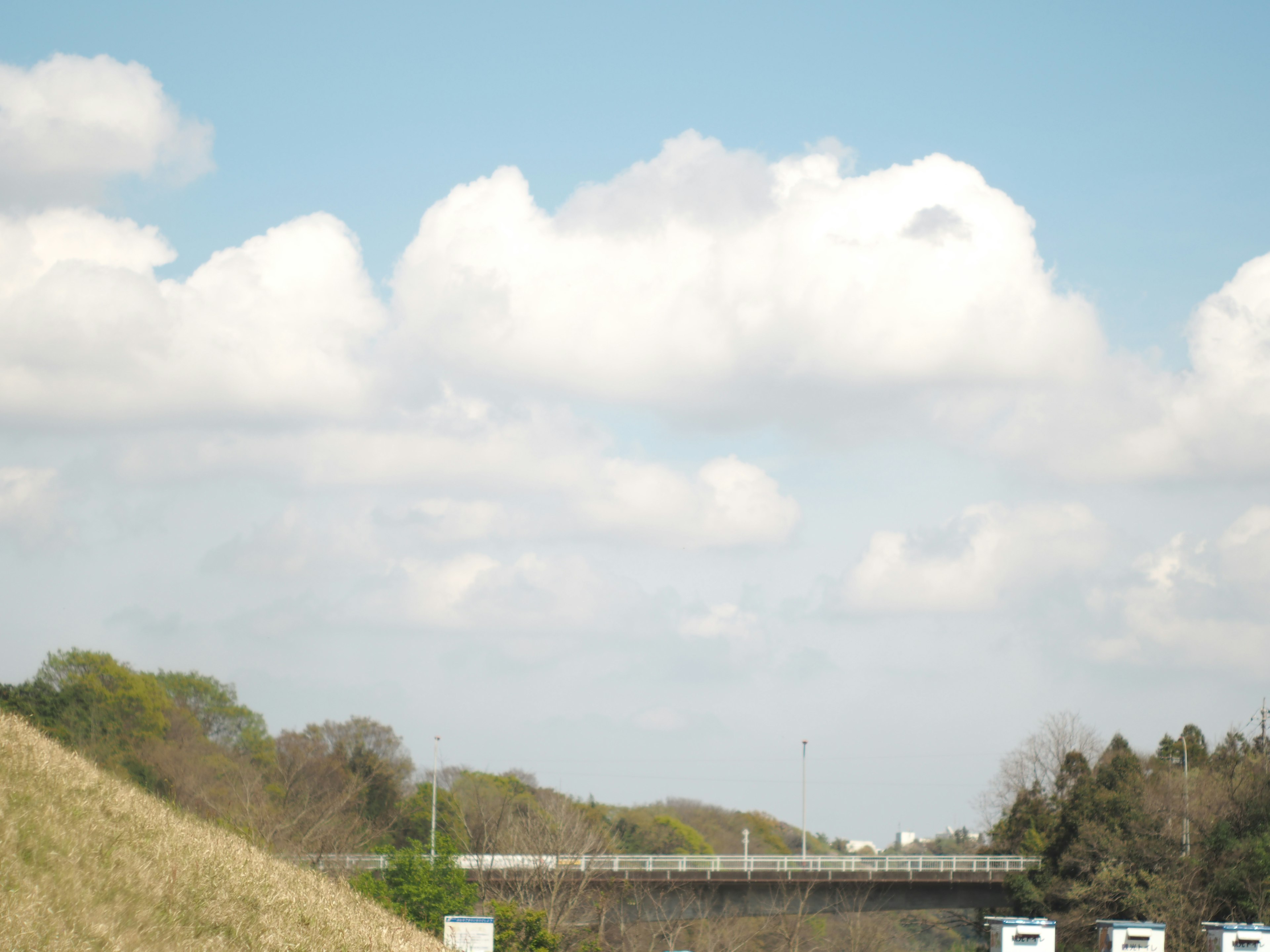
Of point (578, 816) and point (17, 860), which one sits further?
point (578, 816)

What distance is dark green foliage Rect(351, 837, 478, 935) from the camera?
3947cm

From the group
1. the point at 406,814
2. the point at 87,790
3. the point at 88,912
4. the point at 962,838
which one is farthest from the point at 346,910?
the point at 962,838

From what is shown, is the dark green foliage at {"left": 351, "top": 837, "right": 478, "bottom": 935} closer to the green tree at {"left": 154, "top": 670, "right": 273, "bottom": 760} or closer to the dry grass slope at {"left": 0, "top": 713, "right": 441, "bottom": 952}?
the dry grass slope at {"left": 0, "top": 713, "right": 441, "bottom": 952}

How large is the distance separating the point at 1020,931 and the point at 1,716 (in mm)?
31804

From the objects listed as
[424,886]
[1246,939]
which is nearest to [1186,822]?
[1246,939]

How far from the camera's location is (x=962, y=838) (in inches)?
7106

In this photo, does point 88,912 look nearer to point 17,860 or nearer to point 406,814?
point 17,860

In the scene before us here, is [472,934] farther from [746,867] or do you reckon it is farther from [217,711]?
[217,711]

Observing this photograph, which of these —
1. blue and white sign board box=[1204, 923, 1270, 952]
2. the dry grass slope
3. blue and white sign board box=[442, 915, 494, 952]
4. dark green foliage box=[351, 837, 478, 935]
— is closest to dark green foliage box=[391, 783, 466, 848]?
dark green foliage box=[351, 837, 478, 935]

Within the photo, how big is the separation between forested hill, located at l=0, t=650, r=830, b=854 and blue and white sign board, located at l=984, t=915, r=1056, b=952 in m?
16.4

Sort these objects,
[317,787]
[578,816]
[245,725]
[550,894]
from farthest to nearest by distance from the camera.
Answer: [245,725], [317,787], [578,816], [550,894]

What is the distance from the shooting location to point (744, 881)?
58.1 meters

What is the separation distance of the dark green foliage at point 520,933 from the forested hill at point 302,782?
9.37m

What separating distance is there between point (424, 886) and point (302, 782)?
2572cm
